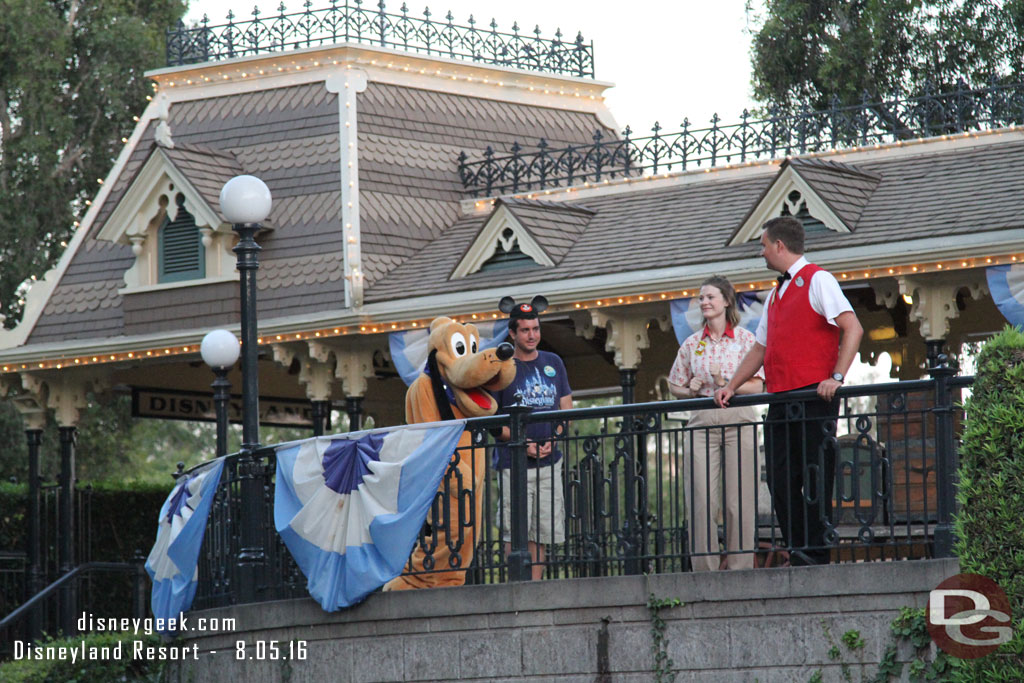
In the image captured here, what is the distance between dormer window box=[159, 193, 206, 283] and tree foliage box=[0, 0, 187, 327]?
316 inches

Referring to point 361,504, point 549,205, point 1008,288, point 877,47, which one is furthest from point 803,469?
point 877,47

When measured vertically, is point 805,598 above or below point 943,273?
below

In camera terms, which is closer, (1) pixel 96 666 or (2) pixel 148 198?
(1) pixel 96 666

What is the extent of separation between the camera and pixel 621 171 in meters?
20.5

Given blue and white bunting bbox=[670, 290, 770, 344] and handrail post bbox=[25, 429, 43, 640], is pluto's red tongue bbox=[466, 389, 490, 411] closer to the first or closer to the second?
blue and white bunting bbox=[670, 290, 770, 344]

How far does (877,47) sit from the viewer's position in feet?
84.7

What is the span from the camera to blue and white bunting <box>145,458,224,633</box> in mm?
13070

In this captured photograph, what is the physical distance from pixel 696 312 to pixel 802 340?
A: 7.08 m

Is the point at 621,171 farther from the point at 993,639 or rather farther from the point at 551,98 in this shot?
the point at 993,639

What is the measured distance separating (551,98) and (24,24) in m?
10.1

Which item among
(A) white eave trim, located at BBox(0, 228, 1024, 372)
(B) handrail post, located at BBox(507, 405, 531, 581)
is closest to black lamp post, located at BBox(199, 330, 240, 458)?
(A) white eave trim, located at BBox(0, 228, 1024, 372)

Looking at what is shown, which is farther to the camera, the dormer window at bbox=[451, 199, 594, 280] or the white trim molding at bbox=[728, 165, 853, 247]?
the dormer window at bbox=[451, 199, 594, 280]

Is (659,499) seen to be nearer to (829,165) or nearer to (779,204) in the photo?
(779,204)

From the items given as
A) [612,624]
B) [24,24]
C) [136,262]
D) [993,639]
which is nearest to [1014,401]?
[993,639]
